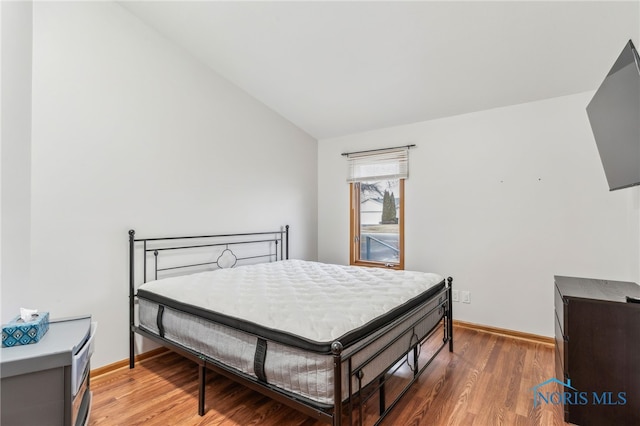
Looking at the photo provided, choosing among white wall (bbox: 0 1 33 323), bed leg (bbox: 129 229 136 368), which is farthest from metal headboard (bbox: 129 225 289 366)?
white wall (bbox: 0 1 33 323)

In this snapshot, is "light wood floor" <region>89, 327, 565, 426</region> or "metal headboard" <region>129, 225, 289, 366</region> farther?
"metal headboard" <region>129, 225, 289, 366</region>

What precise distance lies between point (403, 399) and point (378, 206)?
2.39 m

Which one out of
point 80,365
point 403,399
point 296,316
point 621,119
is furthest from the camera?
point 403,399

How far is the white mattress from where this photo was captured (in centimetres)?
145

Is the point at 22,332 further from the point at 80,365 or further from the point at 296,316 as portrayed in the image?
the point at 296,316

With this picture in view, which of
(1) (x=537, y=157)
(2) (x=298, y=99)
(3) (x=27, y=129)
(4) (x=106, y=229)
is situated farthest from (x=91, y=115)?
(1) (x=537, y=157)

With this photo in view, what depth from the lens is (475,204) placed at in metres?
3.26

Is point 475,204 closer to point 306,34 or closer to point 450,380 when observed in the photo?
point 450,380

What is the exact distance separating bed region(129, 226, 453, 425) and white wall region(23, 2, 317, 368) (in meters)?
0.22

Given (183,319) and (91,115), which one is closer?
(183,319)

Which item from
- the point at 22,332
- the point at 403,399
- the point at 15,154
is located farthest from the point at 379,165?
the point at 22,332

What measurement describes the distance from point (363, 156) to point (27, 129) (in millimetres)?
→ 3206

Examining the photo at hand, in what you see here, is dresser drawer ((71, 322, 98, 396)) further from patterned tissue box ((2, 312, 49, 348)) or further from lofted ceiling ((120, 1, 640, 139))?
lofted ceiling ((120, 1, 640, 139))

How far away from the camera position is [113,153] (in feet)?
7.98
